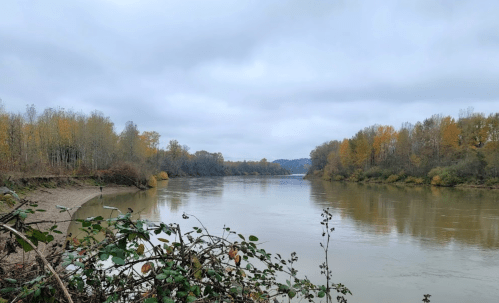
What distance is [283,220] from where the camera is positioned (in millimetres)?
13805

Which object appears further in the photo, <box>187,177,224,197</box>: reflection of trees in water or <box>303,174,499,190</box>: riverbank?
<box>303,174,499,190</box>: riverbank

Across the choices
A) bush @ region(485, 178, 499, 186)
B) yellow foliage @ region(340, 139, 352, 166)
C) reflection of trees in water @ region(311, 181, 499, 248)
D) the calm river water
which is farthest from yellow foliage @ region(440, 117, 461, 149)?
the calm river water

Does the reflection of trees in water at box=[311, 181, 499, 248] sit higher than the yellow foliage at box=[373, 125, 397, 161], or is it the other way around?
the yellow foliage at box=[373, 125, 397, 161]

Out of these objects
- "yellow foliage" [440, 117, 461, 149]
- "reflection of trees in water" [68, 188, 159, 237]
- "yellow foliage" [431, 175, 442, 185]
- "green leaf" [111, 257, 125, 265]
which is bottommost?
"reflection of trees in water" [68, 188, 159, 237]

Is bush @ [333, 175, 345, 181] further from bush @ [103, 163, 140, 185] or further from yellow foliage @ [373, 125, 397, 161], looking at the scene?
bush @ [103, 163, 140, 185]

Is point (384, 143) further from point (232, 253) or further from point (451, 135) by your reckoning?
point (232, 253)

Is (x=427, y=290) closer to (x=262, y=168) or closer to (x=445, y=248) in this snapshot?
(x=445, y=248)

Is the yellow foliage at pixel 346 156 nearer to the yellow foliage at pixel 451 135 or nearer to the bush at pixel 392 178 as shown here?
the bush at pixel 392 178

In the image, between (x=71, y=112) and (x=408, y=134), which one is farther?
(x=408, y=134)

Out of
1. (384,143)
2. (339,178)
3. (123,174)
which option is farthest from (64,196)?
(384,143)

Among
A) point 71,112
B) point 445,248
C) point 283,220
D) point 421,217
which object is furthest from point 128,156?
point 445,248

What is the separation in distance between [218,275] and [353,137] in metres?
62.5

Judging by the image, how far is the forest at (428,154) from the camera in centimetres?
3519

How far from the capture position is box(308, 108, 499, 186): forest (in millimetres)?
35188
